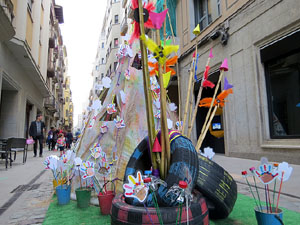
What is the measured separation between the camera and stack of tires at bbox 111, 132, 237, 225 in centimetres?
130

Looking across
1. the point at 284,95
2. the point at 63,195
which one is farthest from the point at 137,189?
the point at 284,95

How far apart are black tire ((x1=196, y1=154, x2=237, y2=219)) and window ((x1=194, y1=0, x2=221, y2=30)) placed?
26.0 ft

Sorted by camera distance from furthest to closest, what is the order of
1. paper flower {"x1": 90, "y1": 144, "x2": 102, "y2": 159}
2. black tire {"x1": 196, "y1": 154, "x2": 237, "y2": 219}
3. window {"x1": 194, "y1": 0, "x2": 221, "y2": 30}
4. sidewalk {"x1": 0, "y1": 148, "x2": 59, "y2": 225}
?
1. window {"x1": 194, "y1": 0, "x2": 221, "y2": 30}
2. paper flower {"x1": 90, "y1": 144, "x2": 102, "y2": 159}
3. sidewalk {"x1": 0, "y1": 148, "x2": 59, "y2": 225}
4. black tire {"x1": 196, "y1": 154, "x2": 237, "y2": 219}

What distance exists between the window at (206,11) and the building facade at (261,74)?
1.18 feet

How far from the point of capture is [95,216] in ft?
7.10

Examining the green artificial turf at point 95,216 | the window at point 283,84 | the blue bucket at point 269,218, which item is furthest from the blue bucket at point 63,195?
the window at point 283,84

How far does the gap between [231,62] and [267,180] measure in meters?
6.38

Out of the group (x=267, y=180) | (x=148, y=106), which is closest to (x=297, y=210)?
(x=267, y=180)

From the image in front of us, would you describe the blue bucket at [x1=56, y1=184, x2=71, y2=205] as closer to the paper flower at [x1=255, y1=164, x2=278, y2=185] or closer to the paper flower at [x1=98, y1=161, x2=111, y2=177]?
the paper flower at [x1=98, y1=161, x2=111, y2=177]

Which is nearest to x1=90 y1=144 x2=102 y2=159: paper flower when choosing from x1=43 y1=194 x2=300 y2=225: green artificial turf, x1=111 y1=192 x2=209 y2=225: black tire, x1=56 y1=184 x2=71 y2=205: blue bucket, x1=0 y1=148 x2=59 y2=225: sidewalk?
x1=56 y1=184 x2=71 y2=205: blue bucket

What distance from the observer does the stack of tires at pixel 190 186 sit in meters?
1.30

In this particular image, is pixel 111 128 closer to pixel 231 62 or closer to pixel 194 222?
pixel 194 222

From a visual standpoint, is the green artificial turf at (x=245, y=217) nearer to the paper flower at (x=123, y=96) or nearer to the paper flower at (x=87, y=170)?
the paper flower at (x=87, y=170)

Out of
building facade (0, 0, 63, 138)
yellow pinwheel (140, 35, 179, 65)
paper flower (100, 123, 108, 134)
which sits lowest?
paper flower (100, 123, 108, 134)
